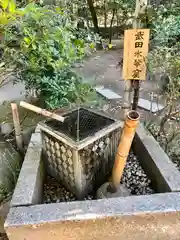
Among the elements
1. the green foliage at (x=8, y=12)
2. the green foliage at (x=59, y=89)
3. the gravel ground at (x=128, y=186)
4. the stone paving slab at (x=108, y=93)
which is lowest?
the stone paving slab at (x=108, y=93)

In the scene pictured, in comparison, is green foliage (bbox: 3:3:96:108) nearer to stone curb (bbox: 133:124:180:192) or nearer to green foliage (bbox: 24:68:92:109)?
green foliage (bbox: 24:68:92:109)

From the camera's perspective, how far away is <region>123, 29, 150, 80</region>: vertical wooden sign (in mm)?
1646

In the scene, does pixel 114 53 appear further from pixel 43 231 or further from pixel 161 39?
pixel 43 231

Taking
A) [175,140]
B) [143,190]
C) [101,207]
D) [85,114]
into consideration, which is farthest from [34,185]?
[175,140]

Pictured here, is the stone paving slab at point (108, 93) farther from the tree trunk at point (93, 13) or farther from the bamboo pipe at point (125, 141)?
the tree trunk at point (93, 13)

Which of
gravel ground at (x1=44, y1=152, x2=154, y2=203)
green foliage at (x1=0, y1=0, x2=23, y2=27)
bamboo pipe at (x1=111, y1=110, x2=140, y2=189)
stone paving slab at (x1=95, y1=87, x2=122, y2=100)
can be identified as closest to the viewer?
green foliage at (x1=0, y1=0, x2=23, y2=27)

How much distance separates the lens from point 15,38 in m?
1.60

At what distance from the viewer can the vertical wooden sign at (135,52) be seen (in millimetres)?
1646

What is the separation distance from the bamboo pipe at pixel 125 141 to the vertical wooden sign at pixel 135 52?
20.0 inches

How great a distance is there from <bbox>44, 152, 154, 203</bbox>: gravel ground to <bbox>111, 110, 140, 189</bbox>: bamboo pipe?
0.22 metres

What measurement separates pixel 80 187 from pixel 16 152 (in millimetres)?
795

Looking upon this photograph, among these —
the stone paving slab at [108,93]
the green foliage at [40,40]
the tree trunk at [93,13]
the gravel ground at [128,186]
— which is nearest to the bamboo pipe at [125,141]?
the gravel ground at [128,186]

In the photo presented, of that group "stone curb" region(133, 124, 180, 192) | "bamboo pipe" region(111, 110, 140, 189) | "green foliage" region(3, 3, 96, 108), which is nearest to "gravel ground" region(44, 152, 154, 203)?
"stone curb" region(133, 124, 180, 192)

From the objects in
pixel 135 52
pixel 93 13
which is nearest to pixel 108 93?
pixel 135 52
